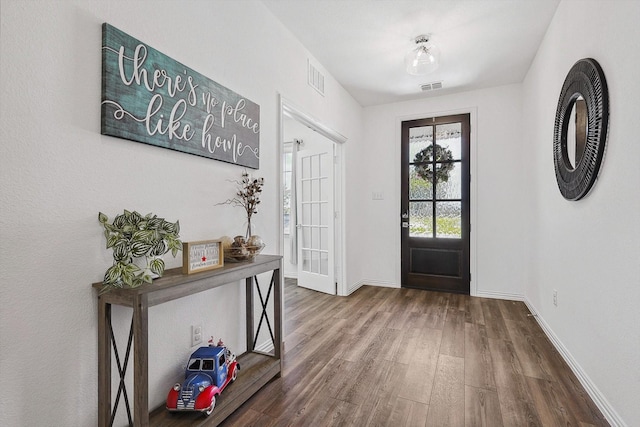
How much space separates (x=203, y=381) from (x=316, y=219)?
3.00 metres

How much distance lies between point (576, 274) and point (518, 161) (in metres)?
2.16

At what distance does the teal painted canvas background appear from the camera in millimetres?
1341

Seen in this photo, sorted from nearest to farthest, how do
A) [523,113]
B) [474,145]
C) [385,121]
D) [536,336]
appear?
1. [536,336]
2. [523,113]
3. [474,145]
4. [385,121]

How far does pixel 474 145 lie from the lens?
4031mm

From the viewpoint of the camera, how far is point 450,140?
4.20 m

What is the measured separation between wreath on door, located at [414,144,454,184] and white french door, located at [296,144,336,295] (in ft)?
4.07

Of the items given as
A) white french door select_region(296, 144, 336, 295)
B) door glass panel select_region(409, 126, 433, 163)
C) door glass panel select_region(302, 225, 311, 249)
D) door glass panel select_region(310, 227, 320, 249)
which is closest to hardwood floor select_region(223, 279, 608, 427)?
white french door select_region(296, 144, 336, 295)

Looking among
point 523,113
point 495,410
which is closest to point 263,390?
point 495,410

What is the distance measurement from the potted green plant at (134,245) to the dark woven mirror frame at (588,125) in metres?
2.23

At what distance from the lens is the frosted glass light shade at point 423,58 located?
288cm

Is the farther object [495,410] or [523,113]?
[523,113]

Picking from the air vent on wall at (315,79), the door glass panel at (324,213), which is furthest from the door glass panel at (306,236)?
the air vent on wall at (315,79)

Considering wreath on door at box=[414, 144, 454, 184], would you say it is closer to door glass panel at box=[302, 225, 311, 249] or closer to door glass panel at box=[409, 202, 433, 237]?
door glass panel at box=[409, 202, 433, 237]

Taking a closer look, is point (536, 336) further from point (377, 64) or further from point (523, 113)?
point (377, 64)
